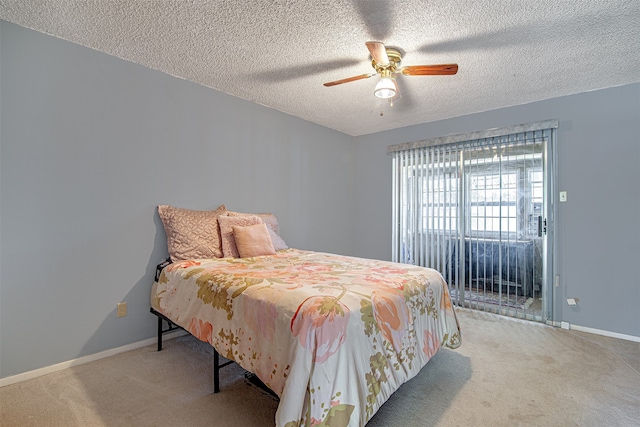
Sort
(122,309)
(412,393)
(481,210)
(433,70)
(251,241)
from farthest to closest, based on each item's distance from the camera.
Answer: (481,210)
(251,241)
(122,309)
(433,70)
(412,393)

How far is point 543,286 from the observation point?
3.19 metres

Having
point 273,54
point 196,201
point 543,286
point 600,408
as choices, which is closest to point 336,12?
point 273,54

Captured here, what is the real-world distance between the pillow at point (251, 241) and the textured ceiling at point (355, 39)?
1476mm

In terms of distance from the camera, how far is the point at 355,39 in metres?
2.17

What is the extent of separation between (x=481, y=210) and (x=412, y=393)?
2.48 metres

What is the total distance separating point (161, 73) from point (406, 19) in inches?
86.1

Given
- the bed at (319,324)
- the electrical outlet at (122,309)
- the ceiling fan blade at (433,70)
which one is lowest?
the electrical outlet at (122,309)

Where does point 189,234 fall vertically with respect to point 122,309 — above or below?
above

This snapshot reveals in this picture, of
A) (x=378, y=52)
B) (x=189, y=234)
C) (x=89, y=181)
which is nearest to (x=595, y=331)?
(x=378, y=52)

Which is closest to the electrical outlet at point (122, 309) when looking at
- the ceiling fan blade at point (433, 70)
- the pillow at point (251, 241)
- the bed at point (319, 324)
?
the bed at point (319, 324)

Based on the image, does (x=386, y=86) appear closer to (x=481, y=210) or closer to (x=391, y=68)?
(x=391, y=68)

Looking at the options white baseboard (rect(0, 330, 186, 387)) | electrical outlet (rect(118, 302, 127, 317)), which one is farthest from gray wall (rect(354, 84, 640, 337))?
electrical outlet (rect(118, 302, 127, 317))

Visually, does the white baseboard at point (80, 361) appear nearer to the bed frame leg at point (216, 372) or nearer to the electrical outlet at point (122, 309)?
the electrical outlet at point (122, 309)

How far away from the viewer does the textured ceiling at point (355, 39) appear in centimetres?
185
